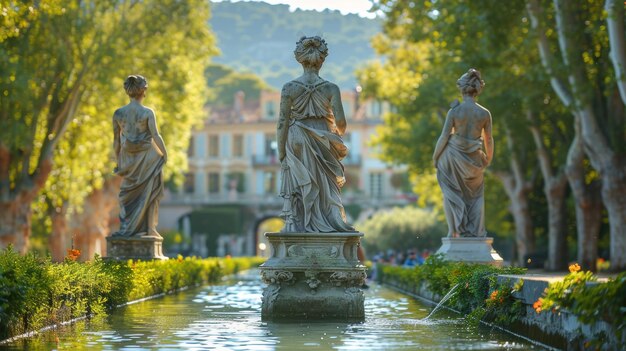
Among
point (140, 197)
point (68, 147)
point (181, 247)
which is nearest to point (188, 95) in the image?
point (68, 147)

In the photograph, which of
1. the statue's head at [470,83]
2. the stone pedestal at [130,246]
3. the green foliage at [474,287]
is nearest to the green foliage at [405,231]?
the green foliage at [474,287]

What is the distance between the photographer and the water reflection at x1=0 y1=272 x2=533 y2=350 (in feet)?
38.6

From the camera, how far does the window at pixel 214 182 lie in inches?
4257

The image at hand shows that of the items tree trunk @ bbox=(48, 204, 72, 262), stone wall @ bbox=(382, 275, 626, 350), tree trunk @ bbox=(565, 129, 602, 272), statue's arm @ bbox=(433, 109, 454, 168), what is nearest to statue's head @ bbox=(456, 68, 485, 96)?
statue's arm @ bbox=(433, 109, 454, 168)

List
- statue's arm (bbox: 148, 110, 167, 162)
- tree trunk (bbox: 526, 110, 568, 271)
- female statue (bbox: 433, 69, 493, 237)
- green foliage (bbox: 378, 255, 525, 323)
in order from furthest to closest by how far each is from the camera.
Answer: tree trunk (bbox: 526, 110, 568, 271) < statue's arm (bbox: 148, 110, 167, 162) < female statue (bbox: 433, 69, 493, 237) < green foliage (bbox: 378, 255, 525, 323)

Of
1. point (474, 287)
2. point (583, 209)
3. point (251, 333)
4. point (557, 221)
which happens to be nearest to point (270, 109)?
point (557, 221)

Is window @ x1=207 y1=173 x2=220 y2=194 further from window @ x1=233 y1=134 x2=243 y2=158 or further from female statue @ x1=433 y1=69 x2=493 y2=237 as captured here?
female statue @ x1=433 y1=69 x2=493 y2=237

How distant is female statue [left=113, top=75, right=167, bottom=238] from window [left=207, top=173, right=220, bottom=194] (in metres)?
86.1

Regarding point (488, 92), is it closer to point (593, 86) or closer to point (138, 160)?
point (593, 86)

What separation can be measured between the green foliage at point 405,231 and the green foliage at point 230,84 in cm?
5709

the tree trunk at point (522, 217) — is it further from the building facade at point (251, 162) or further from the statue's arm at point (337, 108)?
the building facade at point (251, 162)

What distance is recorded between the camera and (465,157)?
20328mm

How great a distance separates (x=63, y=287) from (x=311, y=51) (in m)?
4.31

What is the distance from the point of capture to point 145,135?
21688mm
